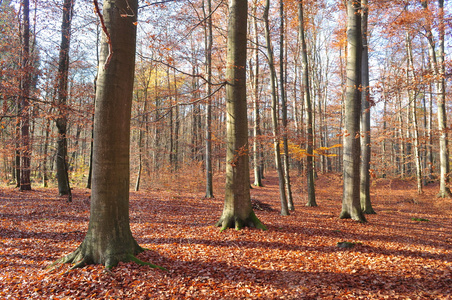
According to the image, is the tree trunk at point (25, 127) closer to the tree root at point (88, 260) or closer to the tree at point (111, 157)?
the tree at point (111, 157)

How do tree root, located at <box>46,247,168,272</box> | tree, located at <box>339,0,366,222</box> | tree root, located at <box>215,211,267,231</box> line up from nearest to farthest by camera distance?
tree root, located at <box>46,247,168,272</box> < tree root, located at <box>215,211,267,231</box> < tree, located at <box>339,0,366,222</box>

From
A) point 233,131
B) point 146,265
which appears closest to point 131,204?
point 233,131

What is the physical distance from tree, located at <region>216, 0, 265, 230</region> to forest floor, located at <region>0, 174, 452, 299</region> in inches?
17.7

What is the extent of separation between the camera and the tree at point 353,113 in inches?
351

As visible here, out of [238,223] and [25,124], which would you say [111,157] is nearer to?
[238,223]

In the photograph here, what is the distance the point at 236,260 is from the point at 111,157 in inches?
115

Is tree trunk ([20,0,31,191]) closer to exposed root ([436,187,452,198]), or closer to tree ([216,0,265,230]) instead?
tree ([216,0,265,230])

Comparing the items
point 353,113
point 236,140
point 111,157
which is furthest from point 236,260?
point 353,113

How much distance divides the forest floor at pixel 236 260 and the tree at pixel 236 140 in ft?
1.48

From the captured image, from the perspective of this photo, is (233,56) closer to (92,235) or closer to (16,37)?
(92,235)

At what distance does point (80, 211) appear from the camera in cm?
928

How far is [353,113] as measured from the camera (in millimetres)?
8953

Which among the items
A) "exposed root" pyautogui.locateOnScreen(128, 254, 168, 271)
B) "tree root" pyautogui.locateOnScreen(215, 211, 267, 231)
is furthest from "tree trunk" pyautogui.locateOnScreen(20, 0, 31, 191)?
"exposed root" pyautogui.locateOnScreen(128, 254, 168, 271)

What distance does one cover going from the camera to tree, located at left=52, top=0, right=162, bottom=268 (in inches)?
173
